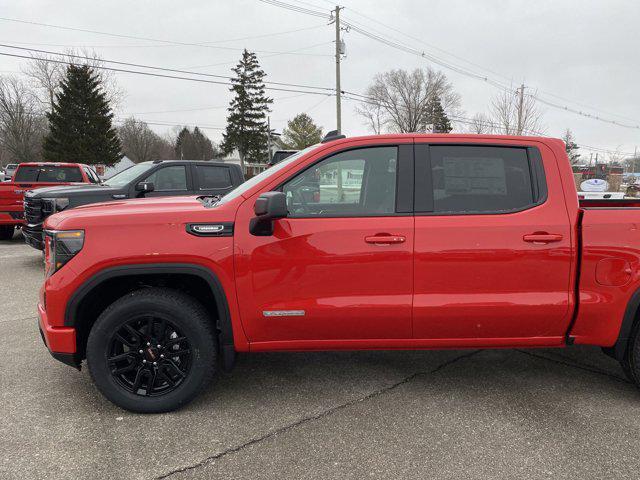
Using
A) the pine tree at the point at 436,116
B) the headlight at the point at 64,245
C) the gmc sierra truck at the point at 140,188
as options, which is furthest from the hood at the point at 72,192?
the pine tree at the point at 436,116

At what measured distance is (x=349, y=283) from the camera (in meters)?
2.97

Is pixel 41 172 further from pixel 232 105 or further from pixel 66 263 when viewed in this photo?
pixel 232 105

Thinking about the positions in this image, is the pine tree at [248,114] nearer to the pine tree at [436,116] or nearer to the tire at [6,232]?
the pine tree at [436,116]

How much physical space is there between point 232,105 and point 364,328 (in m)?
64.8

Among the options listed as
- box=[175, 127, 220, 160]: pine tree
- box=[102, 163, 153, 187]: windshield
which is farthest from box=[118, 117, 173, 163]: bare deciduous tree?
box=[102, 163, 153, 187]: windshield

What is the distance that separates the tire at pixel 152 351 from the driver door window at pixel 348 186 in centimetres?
96

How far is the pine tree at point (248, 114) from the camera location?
63.2m

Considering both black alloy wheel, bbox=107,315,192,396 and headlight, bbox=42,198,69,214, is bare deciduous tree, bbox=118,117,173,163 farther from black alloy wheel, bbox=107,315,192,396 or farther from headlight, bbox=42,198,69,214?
black alloy wheel, bbox=107,315,192,396

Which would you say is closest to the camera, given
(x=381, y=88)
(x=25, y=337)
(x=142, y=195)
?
(x=25, y=337)

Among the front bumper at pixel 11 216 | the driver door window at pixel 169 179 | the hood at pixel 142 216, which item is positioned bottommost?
the front bumper at pixel 11 216

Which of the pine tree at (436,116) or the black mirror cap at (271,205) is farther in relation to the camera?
the pine tree at (436,116)

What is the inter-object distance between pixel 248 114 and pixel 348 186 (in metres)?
63.4

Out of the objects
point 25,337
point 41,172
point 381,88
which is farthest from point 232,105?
point 25,337

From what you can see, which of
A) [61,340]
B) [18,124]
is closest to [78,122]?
[18,124]
